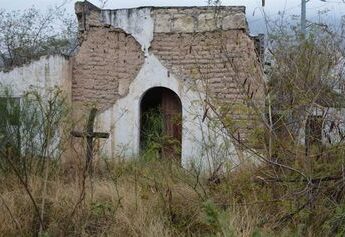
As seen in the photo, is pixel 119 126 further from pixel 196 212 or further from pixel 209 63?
pixel 196 212

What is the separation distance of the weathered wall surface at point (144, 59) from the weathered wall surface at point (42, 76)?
0.80ft

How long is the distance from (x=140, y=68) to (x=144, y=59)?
0.18 m

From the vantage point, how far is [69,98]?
1043 cm

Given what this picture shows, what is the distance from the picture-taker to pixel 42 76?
10.6m

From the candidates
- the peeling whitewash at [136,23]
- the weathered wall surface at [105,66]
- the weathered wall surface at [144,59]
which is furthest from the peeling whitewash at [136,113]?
the peeling whitewash at [136,23]

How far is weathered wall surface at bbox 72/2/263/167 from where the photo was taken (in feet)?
31.3

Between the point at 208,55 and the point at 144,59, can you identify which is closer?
the point at 208,55

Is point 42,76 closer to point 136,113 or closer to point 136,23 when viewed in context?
point 136,113

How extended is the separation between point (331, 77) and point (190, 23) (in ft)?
15.6

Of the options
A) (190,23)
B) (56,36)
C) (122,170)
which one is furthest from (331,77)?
(56,36)

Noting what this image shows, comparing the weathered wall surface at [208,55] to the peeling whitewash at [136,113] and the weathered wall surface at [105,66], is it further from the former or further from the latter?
the weathered wall surface at [105,66]

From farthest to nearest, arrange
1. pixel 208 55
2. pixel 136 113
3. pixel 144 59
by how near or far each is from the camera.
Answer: pixel 136 113
pixel 144 59
pixel 208 55

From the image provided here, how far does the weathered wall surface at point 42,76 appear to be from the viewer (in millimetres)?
10430

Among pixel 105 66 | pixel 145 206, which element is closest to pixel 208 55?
pixel 105 66
